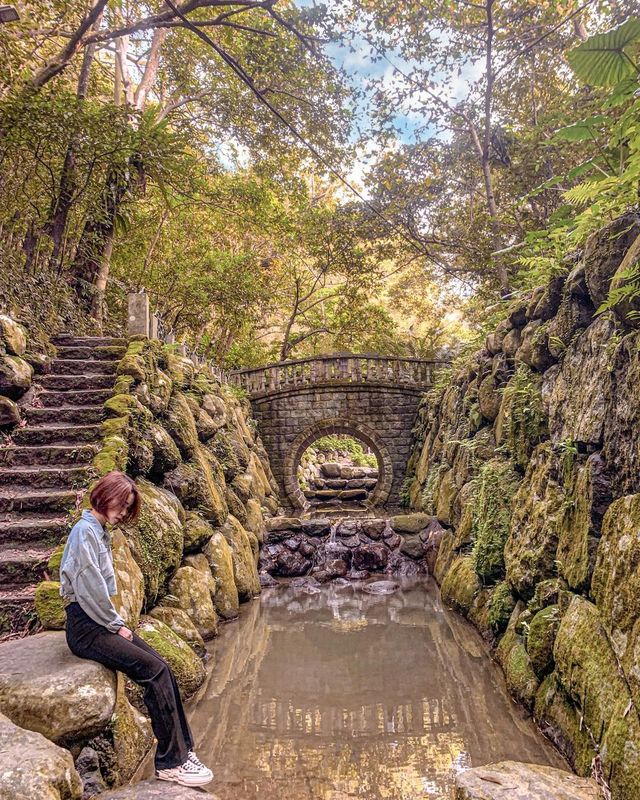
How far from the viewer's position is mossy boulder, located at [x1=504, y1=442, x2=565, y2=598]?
13.5 ft

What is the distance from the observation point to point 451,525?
25.8 feet

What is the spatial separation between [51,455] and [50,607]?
2259 mm

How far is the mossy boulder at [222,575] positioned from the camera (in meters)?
6.11

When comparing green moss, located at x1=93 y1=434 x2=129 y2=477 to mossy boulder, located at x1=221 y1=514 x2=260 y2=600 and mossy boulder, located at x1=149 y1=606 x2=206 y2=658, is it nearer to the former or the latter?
mossy boulder, located at x1=149 y1=606 x2=206 y2=658

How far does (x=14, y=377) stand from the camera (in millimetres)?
5523

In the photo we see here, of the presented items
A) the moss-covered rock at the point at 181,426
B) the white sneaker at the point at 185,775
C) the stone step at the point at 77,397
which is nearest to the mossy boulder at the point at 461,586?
the moss-covered rock at the point at 181,426

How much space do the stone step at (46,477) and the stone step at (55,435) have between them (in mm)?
588

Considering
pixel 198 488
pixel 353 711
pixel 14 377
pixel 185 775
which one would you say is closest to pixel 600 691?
pixel 353 711

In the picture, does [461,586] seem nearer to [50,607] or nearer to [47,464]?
[50,607]

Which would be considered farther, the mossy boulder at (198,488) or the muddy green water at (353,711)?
the mossy boulder at (198,488)

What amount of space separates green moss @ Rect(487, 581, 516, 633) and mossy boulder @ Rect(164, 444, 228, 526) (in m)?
3.63

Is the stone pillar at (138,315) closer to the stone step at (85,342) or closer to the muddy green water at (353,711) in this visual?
the stone step at (85,342)

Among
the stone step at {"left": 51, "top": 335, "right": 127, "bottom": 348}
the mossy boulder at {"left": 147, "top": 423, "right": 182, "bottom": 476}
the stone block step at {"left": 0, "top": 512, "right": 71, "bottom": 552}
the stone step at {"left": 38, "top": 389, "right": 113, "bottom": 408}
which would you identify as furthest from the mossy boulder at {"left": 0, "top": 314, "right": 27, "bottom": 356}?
the stone block step at {"left": 0, "top": 512, "right": 71, "bottom": 552}

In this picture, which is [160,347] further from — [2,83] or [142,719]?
[142,719]
